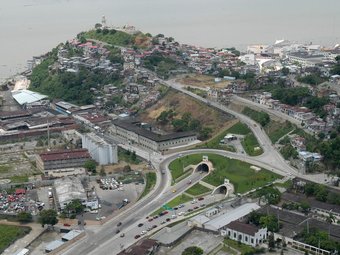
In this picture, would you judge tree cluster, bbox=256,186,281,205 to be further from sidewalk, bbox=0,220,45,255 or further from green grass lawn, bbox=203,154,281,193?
sidewalk, bbox=0,220,45,255

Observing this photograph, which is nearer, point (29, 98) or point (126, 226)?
point (126, 226)

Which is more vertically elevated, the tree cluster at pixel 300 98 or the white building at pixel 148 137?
the tree cluster at pixel 300 98

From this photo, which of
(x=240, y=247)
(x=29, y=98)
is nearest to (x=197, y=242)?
(x=240, y=247)

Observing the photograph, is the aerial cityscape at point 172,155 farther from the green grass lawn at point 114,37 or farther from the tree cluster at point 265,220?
the green grass lawn at point 114,37

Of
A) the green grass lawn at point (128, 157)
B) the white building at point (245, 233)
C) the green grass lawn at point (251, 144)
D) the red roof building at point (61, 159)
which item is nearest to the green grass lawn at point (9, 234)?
the red roof building at point (61, 159)

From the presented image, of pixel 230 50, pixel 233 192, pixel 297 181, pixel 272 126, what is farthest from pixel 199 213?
pixel 230 50

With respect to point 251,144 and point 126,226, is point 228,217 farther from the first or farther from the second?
point 251,144
